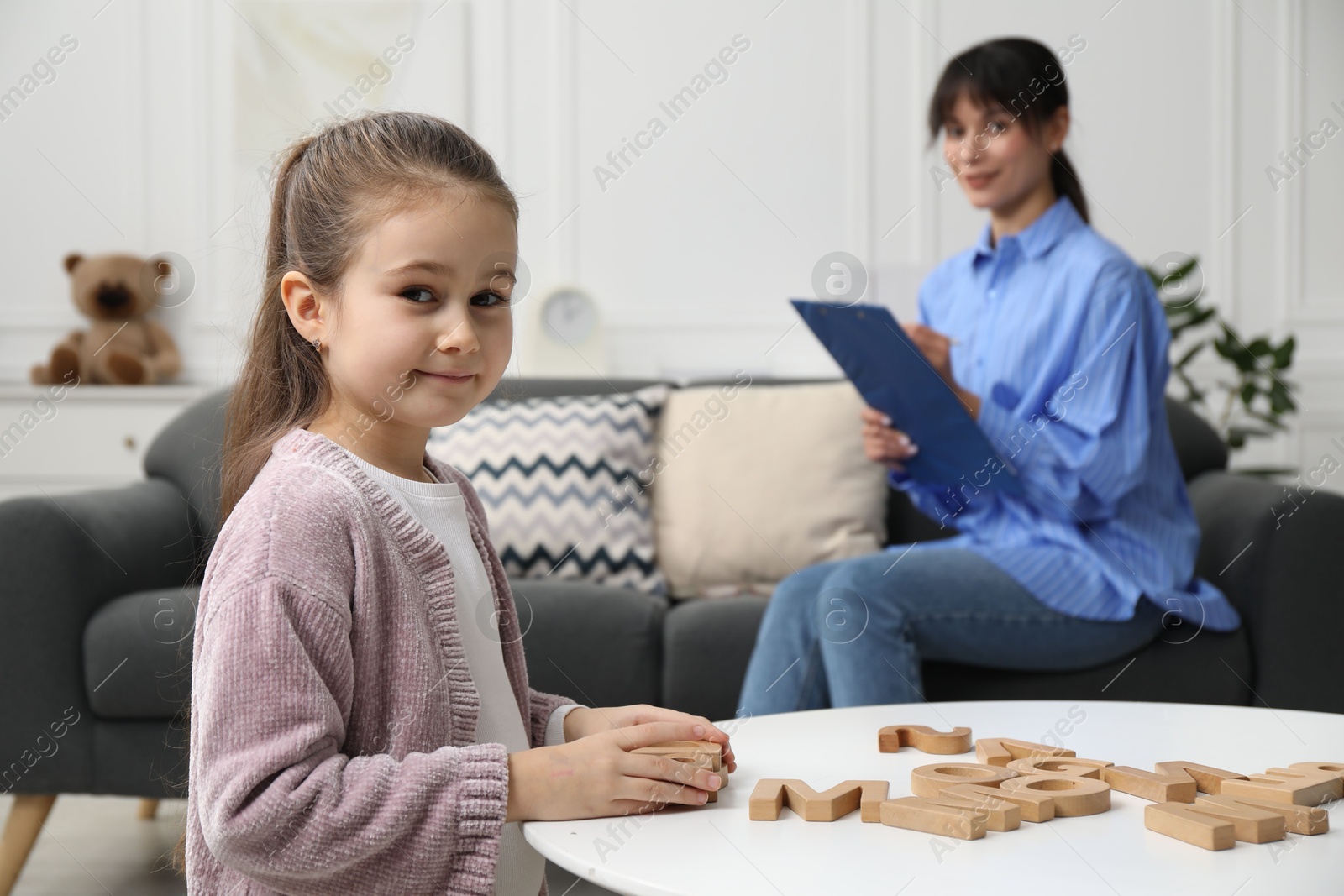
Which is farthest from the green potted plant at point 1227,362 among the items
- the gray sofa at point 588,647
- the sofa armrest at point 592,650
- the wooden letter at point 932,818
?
the wooden letter at point 932,818

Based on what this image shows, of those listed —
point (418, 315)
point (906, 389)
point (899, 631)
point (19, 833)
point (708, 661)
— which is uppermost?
point (418, 315)

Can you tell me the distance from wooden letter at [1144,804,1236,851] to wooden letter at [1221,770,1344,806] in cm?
7

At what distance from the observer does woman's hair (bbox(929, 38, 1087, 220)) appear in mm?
1617

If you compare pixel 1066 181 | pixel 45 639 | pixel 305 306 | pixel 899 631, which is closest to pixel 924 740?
pixel 305 306

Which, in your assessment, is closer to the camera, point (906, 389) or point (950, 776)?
point (950, 776)

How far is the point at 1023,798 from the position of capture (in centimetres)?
64

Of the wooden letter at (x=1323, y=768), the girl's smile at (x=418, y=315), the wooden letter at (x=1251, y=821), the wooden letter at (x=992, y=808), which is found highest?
the girl's smile at (x=418, y=315)

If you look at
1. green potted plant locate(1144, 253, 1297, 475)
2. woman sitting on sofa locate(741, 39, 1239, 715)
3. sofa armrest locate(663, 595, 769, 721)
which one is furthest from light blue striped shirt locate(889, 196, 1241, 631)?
green potted plant locate(1144, 253, 1297, 475)

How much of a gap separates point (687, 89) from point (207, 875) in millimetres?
2796

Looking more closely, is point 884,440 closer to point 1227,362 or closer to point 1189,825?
point 1189,825

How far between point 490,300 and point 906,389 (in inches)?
33.4

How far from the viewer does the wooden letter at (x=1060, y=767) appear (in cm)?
70

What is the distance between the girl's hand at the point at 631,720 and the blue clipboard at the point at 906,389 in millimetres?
689

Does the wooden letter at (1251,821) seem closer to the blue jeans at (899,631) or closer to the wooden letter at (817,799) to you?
the wooden letter at (817,799)
